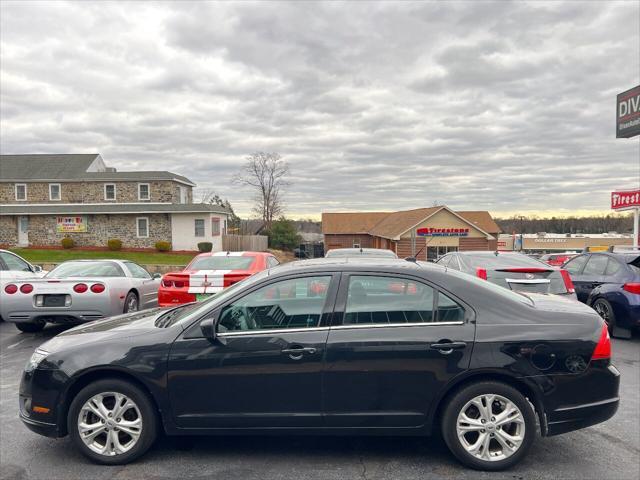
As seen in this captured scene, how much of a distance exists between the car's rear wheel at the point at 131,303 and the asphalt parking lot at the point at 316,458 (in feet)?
14.5

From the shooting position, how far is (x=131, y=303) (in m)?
9.33

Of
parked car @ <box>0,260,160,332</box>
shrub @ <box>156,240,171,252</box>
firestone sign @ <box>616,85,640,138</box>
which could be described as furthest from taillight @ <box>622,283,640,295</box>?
shrub @ <box>156,240,171,252</box>

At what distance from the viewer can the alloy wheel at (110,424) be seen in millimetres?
3805

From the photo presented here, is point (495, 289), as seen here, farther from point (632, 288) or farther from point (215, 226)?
point (215, 226)

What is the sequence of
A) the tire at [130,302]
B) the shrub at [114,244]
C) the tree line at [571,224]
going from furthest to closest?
the tree line at [571,224] → the shrub at [114,244] → the tire at [130,302]

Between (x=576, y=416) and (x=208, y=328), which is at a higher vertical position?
(x=208, y=328)

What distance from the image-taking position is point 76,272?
9.21 m

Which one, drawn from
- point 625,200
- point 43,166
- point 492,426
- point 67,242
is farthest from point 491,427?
point 43,166

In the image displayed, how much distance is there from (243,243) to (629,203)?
2974 centimetres

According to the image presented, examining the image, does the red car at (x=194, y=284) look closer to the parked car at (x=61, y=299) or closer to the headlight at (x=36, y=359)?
the parked car at (x=61, y=299)

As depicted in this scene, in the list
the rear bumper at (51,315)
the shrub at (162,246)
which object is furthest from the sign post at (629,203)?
the shrub at (162,246)

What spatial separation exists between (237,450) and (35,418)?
1.58 meters

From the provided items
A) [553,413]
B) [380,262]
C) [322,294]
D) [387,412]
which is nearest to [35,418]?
[322,294]

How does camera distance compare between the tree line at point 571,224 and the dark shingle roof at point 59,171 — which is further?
the tree line at point 571,224
